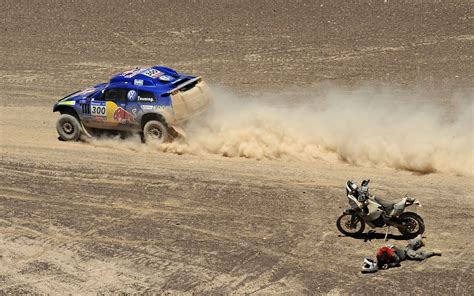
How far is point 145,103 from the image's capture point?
19562 mm

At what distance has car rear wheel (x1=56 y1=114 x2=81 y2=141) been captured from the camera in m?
20.8

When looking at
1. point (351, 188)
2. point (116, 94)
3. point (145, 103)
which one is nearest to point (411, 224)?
point (351, 188)

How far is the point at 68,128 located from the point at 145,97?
2.74m

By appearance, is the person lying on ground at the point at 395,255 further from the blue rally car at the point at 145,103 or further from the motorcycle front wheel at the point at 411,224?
the blue rally car at the point at 145,103

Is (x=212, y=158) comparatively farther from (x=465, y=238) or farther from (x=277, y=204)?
(x=465, y=238)

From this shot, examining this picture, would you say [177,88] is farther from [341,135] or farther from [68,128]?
[341,135]

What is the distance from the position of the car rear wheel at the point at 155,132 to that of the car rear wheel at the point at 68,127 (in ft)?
6.92

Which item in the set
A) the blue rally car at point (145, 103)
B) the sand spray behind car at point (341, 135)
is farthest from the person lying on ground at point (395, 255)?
the blue rally car at point (145, 103)

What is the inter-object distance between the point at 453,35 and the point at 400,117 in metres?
11.9

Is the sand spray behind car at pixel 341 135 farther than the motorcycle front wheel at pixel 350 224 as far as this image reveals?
Yes

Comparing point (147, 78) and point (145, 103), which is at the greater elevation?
point (147, 78)

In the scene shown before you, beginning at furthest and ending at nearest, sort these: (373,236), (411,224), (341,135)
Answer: (341,135)
(373,236)
(411,224)

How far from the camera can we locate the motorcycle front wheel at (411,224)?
47.1 ft

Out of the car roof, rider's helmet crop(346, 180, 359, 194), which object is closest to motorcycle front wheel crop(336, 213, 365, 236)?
rider's helmet crop(346, 180, 359, 194)
